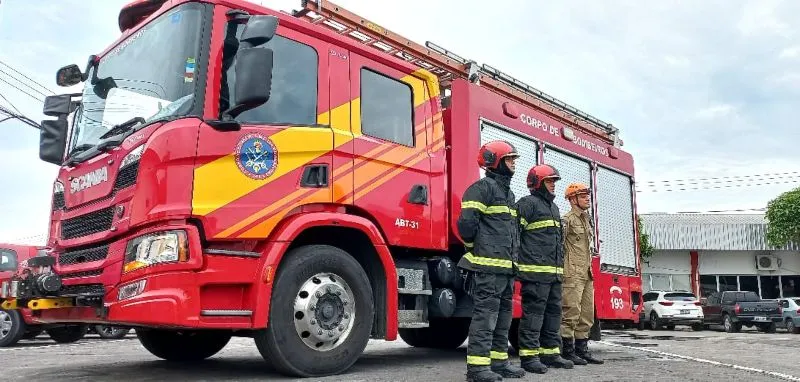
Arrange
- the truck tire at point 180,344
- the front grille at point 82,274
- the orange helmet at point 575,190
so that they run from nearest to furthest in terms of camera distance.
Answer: the front grille at point 82,274, the truck tire at point 180,344, the orange helmet at point 575,190

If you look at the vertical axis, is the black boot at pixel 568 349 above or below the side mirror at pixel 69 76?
below

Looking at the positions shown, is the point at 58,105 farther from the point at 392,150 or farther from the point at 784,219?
the point at 784,219

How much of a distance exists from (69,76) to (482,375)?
4264mm

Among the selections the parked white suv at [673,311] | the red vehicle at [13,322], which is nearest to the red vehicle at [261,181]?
the red vehicle at [13,322]

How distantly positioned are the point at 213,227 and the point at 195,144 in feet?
1.85

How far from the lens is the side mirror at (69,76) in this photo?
6.10m

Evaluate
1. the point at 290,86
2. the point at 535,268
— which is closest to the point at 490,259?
the point at 535,268

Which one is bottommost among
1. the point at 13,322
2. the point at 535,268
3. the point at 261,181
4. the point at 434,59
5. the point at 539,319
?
the point at 13,322

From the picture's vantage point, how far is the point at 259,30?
4676mm

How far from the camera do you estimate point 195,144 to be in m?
4.73

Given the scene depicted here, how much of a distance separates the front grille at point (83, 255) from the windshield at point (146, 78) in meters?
0.86

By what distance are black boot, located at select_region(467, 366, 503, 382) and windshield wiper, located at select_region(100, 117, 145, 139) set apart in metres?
2.94

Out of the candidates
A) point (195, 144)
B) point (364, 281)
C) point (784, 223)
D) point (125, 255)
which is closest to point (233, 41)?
point (195, 144)

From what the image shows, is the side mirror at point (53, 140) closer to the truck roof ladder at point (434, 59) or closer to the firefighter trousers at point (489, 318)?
the truck roof ladder at point (434, 59)
